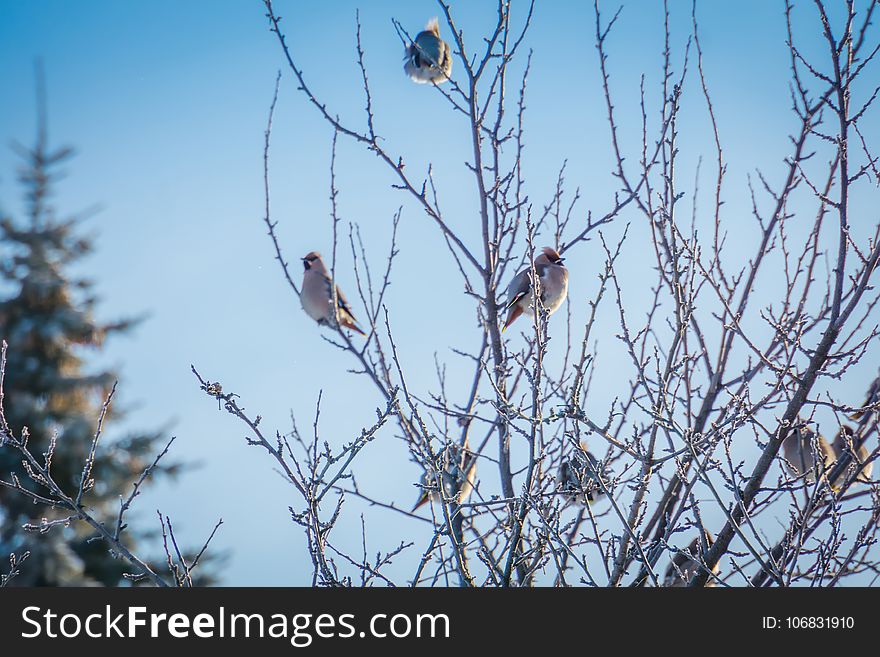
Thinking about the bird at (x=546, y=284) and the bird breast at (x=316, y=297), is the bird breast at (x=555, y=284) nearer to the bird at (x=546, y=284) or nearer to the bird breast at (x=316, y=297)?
the bird at (x=546, y=284)

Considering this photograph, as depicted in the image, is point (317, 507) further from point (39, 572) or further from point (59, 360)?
point (59, 360)

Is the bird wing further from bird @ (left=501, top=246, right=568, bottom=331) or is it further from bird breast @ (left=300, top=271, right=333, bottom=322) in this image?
bird breast @ (left=300, top=271, right=333, bottom=322)

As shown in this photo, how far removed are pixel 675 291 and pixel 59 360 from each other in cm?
1144

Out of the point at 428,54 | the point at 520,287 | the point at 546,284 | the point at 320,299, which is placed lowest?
the point at 520,287

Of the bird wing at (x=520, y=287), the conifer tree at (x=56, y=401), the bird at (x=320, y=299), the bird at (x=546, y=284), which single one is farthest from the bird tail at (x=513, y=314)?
the conifer tree at (x=56, y=401)

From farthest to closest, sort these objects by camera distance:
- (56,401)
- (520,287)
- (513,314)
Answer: (56,401), (513,314), (520,287)

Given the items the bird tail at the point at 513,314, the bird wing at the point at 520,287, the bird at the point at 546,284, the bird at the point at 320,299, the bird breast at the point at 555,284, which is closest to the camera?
the bird wing at the point at 520,287

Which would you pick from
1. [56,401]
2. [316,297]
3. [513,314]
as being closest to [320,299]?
[316,297]

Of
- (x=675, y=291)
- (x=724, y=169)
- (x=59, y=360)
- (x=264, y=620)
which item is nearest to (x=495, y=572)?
(x=264, y=620)

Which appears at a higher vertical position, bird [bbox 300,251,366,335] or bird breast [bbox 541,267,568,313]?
bird [bbox 300,251,366,335]

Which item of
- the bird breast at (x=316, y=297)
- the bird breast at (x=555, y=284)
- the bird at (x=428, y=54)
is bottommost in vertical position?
the bird breast at (x=555, y=284)

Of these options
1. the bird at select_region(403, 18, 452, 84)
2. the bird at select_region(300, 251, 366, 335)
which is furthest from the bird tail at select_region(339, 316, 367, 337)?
the bird at select_region(403, 18, 452, 84)

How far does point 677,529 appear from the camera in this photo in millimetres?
4285

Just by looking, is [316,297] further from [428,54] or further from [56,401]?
[56,401]
